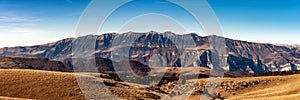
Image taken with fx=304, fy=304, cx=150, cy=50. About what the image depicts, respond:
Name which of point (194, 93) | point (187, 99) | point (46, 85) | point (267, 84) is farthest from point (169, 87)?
point (46, 85)

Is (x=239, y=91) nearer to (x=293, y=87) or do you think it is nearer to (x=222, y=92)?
(x=222, y=92)

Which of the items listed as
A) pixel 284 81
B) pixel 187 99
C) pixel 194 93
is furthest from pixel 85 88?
pixel 284 81

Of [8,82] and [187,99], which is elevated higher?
[8,82]

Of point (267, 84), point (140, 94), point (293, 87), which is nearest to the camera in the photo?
point (140, 94)

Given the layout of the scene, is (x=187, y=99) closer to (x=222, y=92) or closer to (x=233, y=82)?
(x=222, y=92)

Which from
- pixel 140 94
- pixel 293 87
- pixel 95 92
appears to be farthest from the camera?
pixel 293 87

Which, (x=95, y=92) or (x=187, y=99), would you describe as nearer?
(x=95, y=92)

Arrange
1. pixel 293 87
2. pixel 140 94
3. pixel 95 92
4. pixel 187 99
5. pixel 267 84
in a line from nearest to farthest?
pixel 95 92, pixel 140 94, pixel 293 87, pixel 187 99, pixel 267 84
